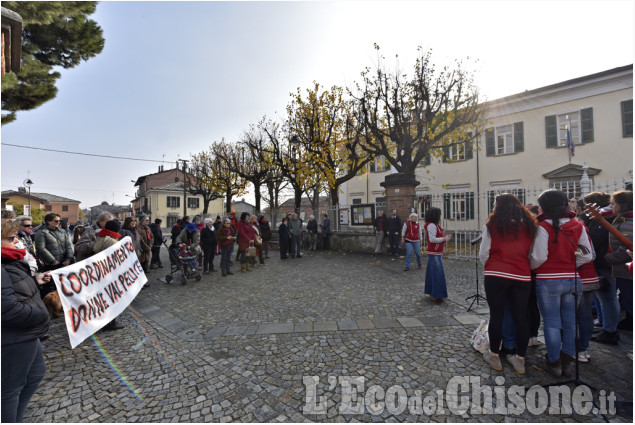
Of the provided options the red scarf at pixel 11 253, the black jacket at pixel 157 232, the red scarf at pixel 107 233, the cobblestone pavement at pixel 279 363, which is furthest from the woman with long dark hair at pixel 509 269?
the black jacket at pixel 157 232

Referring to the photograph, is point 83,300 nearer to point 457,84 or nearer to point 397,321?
point 397,321

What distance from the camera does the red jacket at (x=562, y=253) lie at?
289 cm

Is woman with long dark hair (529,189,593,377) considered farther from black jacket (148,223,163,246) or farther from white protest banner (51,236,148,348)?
black jacket (148,223,163,246)

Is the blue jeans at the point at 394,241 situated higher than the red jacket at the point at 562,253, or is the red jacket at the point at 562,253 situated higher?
the red jacket at the point at 562,253

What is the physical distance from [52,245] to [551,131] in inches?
911

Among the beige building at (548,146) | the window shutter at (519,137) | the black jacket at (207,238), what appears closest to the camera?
the black jacket at (207,238)

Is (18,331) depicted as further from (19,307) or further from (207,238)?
(207,238)

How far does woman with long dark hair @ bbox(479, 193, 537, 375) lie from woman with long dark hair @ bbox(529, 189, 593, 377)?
0.40 feet

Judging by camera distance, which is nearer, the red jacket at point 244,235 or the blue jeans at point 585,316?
the blue jeans at point 585,316

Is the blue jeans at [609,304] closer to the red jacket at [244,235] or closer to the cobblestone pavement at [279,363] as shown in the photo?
the cobblestone pavement at [279,363]

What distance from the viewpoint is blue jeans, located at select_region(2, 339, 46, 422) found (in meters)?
1.99

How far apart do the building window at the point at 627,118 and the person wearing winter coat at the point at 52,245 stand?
23355mm

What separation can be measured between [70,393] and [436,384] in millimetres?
3722

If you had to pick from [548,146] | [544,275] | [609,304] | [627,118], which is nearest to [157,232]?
[544,275]
